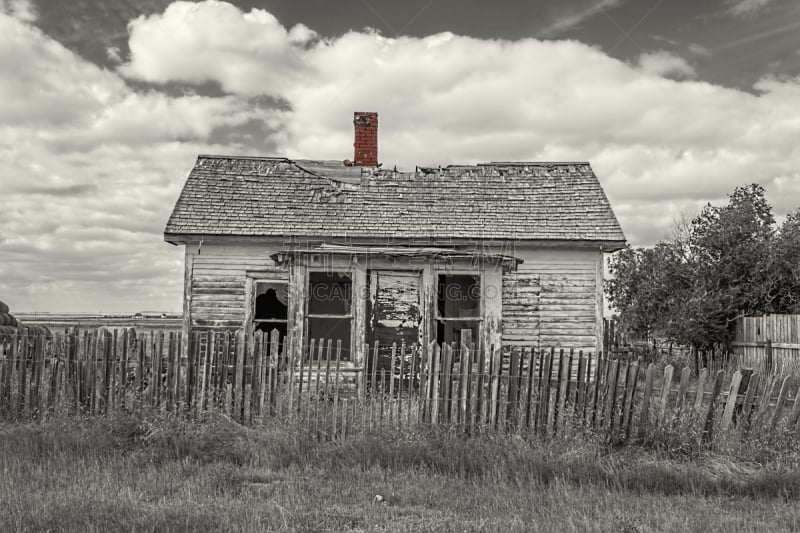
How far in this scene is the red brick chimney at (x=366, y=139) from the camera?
1569 cm

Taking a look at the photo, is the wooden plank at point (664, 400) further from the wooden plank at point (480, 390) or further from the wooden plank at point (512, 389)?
the wooden plank at point (480, 390)

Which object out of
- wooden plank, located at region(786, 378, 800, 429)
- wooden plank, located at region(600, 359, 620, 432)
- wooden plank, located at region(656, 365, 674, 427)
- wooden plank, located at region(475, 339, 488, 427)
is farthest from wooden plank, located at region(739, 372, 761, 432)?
wooden plank, located at region(475, 339, 488, 427)

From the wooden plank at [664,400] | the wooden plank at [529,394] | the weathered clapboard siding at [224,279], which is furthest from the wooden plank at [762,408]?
the weathered clapboard siding at [224,279]

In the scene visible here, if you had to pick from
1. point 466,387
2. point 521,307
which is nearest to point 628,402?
point 466,387

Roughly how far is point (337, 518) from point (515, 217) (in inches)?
370

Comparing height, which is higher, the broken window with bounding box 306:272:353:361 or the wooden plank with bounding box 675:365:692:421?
the broken window with bounding box 306:272:353:361

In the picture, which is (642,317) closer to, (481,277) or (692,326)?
(692,326)

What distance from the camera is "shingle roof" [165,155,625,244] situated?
13.1 meters

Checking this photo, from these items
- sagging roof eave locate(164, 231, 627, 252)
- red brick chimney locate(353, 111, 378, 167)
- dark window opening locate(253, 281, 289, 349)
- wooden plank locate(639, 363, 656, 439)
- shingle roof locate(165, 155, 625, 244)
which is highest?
red brick chimney locate(353, 111, 378, 167)

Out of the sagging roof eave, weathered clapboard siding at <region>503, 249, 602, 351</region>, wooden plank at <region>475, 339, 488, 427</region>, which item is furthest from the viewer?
weathered clapboard siding at <region>503, 249, 602, 351</region>

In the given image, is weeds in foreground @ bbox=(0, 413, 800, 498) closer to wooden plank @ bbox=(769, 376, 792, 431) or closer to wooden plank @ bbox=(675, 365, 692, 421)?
wooden plank @ bbox=(769, 376, 792, 431)

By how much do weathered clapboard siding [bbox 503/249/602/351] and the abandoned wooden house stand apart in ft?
0.06

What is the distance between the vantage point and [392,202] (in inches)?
552

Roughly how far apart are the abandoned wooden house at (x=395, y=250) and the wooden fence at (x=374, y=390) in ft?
8.98
